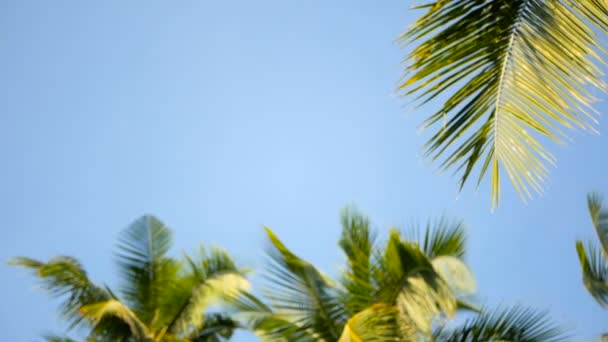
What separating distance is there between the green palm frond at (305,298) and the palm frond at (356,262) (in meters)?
0.20

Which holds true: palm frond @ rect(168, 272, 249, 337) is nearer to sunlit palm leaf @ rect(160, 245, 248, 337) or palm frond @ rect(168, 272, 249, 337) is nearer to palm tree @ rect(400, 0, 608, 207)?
sunlit palm leaf @ rect(160, 245, 248, 337)

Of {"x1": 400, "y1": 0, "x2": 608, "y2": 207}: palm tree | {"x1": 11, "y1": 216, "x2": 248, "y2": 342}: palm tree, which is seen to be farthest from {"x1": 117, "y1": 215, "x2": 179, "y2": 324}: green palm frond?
{"x1": 400, "y1": 0, "x2": 608, "y2": 207}: palm tree

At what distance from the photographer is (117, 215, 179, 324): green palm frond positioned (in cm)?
1172

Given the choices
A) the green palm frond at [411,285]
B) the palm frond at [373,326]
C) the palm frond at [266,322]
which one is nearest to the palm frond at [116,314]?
the palm frond at [266,322]

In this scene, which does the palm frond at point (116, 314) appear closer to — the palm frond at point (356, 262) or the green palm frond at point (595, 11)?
the palm frond at point (356, 262)

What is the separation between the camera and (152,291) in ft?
38.5

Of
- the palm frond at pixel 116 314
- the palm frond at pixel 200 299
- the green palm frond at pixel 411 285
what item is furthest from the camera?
the palm frond at pixel 200 299

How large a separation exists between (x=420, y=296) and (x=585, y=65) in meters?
5.08

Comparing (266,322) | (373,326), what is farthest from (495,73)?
(266,322)

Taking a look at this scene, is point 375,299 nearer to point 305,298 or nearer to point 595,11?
point 305,298

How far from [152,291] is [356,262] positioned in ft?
15.1

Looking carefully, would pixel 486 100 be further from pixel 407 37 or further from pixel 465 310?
pixel 465 310

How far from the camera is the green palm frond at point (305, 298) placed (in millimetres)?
7703

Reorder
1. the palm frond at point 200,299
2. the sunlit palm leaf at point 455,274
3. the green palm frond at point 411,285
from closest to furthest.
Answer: the green palm frond at point 411,285 → the sunlit palm leaf at point 455,274 → the palm frond at point 200,299
